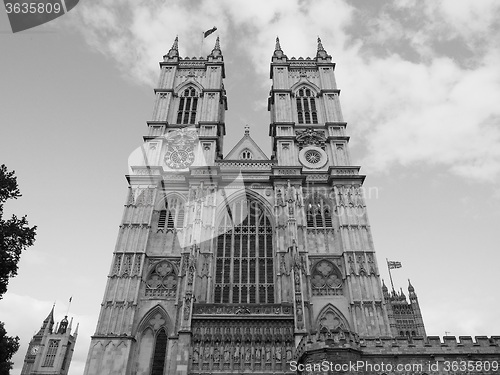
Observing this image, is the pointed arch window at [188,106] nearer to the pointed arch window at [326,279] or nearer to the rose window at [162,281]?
the rose window at [162,281]

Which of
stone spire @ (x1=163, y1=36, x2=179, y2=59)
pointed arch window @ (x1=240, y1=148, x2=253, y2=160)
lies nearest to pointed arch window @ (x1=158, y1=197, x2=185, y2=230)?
pointed arch window @ (x1=240, y1=148, x2=253, y2=160)

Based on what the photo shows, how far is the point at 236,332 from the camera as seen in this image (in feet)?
73.7

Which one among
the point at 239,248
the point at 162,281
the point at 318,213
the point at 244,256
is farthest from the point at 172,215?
the point at 318,213

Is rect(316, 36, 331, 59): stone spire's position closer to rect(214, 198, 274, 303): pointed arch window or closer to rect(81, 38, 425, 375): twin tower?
rect(81, 38, 425, 375): twin tower

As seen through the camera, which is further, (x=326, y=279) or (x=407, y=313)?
(x=407, y=313)

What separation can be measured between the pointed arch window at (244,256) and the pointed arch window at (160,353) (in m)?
3.73

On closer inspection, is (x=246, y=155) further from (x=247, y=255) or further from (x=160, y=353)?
(x=160, y=353)

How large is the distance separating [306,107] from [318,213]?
10661mm

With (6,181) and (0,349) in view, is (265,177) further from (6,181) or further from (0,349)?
(0,349)

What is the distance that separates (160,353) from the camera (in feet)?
77.5

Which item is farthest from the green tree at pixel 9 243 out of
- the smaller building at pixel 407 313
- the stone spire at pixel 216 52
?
the smaller building at pixel 407 313

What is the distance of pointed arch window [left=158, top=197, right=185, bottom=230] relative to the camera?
94.5ft

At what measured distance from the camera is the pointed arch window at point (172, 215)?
28797 mm

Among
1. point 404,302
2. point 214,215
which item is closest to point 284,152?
point 214,215
